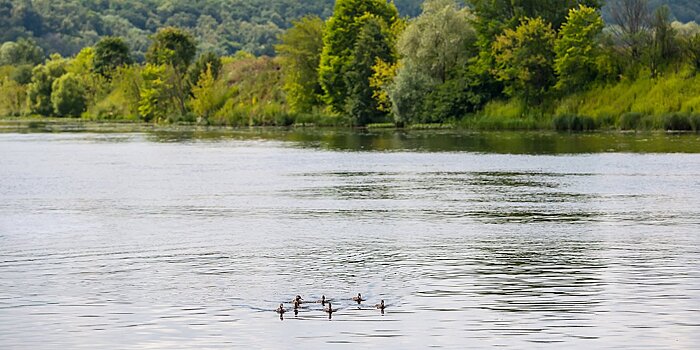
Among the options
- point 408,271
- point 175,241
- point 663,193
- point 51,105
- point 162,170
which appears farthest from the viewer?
point 51,105

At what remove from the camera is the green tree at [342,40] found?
113 metres

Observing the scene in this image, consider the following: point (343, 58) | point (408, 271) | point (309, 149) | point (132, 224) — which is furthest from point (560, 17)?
point (408, 271)

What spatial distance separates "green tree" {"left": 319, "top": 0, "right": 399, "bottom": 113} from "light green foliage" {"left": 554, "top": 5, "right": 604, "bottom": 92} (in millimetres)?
22408

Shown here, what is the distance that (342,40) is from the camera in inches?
4520

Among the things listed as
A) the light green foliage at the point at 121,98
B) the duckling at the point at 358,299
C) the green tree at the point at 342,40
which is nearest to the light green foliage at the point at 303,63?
the green tree at the point at 342,40

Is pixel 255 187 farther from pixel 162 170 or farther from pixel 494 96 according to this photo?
pixel 494 96

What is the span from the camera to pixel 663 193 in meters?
41.2

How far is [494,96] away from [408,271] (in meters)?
78.0

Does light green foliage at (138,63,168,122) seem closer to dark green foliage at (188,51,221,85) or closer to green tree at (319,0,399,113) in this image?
dark green foliage at (188,51,221,85)

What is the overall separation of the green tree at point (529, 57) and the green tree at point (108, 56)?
85.3 meters

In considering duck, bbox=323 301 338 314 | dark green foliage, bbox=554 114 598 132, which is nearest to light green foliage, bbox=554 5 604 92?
dark green foliage, bbox=554 114 598 132

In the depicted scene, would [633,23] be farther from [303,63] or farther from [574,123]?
[303,63]

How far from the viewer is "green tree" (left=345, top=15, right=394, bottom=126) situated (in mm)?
108312

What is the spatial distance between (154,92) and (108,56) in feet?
115
